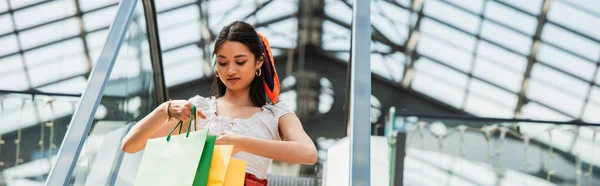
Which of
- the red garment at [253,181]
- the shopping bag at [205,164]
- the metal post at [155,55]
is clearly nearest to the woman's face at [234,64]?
the red garment at [253,181]

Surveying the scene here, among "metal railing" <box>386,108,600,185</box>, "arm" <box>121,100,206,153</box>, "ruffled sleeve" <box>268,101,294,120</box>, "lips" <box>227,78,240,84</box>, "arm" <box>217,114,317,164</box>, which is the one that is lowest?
"arm" <box>217,114,317,164</box>

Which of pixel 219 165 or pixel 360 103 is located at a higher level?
pixel 360 103

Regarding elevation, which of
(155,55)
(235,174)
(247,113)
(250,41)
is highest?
(155,55)

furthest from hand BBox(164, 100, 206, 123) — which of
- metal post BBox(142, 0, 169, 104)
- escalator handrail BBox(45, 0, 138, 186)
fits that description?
metal post BBox(142, 0, 169, 104)

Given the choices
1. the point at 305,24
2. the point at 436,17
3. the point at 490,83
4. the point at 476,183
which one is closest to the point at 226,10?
the point at 305,24

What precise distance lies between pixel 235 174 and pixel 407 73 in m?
17.4

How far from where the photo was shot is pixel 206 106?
3053 mm

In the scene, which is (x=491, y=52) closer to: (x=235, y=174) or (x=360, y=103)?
(x=360, y=103)

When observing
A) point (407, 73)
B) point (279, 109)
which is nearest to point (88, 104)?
point (279, 109)

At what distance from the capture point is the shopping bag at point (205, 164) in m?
2.52

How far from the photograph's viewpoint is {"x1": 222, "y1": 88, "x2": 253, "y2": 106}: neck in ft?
10.1

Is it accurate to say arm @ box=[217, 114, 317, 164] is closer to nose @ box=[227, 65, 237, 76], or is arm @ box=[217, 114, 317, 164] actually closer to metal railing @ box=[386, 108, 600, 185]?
nose @ box=[227, 65, 237, 76]

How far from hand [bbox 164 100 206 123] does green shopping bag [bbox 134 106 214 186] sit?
0.10 meters

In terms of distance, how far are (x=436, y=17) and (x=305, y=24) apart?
314 cm
